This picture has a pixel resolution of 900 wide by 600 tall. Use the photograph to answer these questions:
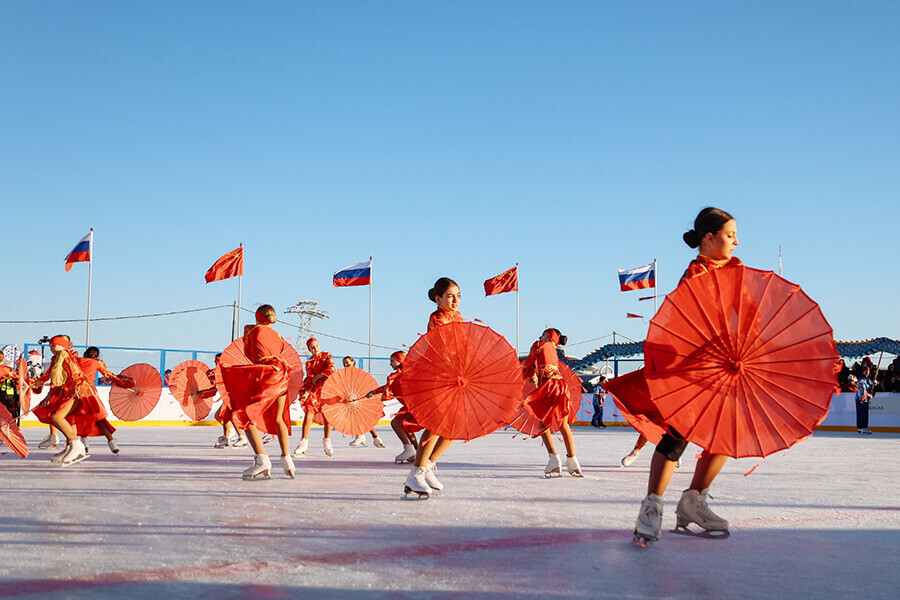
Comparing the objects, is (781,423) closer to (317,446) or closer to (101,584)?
(101,584)

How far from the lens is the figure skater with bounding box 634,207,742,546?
4.45m

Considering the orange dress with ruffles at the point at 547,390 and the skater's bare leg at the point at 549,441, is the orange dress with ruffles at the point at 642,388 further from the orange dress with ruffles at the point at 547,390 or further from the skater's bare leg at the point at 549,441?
the orange dress with ruffles at the point at 547,390

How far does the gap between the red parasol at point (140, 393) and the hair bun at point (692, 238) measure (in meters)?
10.6

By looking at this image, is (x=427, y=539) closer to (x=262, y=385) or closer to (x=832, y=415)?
(x=262, y=385)

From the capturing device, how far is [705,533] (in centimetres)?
458

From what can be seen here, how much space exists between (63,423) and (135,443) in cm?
452

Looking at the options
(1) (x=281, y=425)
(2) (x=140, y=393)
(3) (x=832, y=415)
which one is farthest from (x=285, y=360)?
(3) (x=832, y=415)

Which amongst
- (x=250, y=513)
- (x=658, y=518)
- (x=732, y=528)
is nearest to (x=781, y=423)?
(x=658, y=518)

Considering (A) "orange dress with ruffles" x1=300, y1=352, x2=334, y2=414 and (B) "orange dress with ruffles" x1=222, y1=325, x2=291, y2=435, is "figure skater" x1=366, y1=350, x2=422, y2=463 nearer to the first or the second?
(A) "orange dress with ruffles" x1=300, y1=352, x2=334, y2=414

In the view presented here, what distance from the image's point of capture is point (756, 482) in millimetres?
7961

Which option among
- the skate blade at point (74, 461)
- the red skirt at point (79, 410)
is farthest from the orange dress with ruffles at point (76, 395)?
the skate blade at point (74, 461)

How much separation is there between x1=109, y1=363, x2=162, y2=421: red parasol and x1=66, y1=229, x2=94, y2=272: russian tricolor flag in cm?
1322

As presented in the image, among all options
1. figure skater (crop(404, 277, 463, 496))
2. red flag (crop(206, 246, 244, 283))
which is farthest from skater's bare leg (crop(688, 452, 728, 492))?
red flag (crop(206, 246, 244, 283))

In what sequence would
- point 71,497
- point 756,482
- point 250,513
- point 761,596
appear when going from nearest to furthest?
point 761,596
point 250,513
point 71,497
point 756,482
